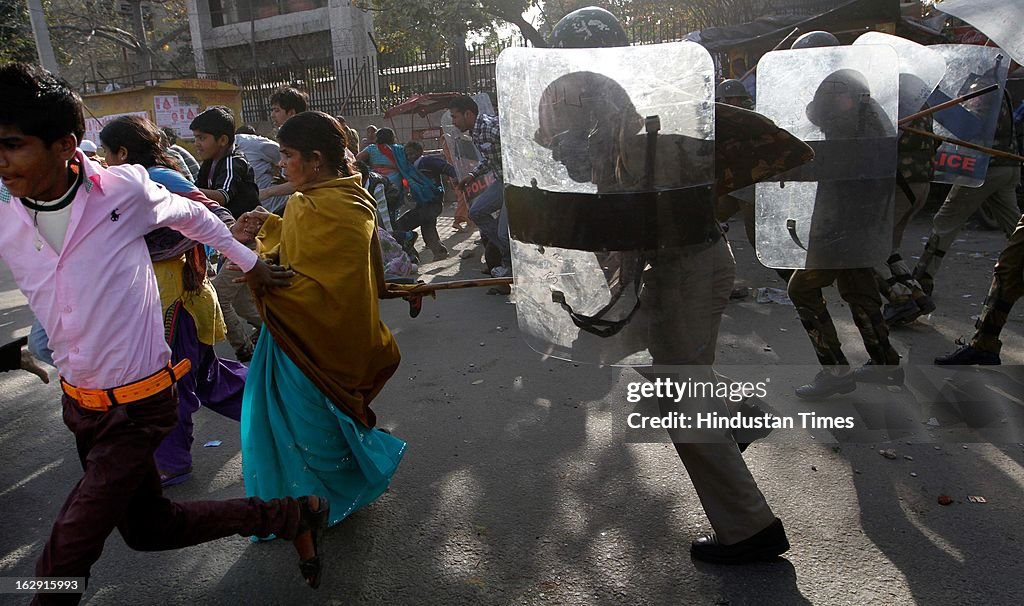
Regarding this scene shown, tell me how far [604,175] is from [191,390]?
233cm

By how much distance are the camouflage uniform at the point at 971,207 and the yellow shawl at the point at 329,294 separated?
14.9 ft

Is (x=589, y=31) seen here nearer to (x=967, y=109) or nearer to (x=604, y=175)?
(x=604, y=175)

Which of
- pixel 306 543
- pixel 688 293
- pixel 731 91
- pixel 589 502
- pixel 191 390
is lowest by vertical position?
pixel 589 502

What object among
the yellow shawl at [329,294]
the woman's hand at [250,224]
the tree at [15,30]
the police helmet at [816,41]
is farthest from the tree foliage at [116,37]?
the yellow shawl at [329,294]

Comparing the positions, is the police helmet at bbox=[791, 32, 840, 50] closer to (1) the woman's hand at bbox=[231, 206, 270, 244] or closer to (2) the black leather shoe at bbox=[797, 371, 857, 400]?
(2) the black leather shoe at bbox=[797, 371, 857, 400]

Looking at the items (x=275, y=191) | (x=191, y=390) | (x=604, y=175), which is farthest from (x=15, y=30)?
(x=604, y=175)

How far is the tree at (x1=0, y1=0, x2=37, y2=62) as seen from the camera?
19969 millimetres

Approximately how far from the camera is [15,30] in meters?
20.7

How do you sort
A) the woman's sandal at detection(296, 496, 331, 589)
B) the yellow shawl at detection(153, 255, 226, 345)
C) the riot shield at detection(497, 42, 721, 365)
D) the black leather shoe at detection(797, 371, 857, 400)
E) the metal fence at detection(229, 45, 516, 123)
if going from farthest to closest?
the metal fence at detection(229, 45, 516, 123), the black leather shoe at detection(797, 371, 857, 400), the yellow shawl at detection(153, 255, 226, 345), the woman's sandal at detection(296, 496, 331, 589), the riot shield at detection(497, 42, 721, 365)

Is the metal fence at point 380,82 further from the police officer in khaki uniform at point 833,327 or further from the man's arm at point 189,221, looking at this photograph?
the man's arm at point 189,221

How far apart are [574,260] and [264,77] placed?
1981 centimetres

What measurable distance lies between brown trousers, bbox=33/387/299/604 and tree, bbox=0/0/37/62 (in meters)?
22.0

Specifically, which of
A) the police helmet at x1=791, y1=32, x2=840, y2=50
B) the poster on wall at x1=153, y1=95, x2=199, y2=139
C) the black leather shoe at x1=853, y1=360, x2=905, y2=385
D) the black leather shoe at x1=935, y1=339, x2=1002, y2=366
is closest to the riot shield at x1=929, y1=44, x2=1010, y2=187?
the police helmet at x1=791, y1=32, x2=840, y2=50

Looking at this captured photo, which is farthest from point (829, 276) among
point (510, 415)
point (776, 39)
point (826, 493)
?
point (776, 39)
